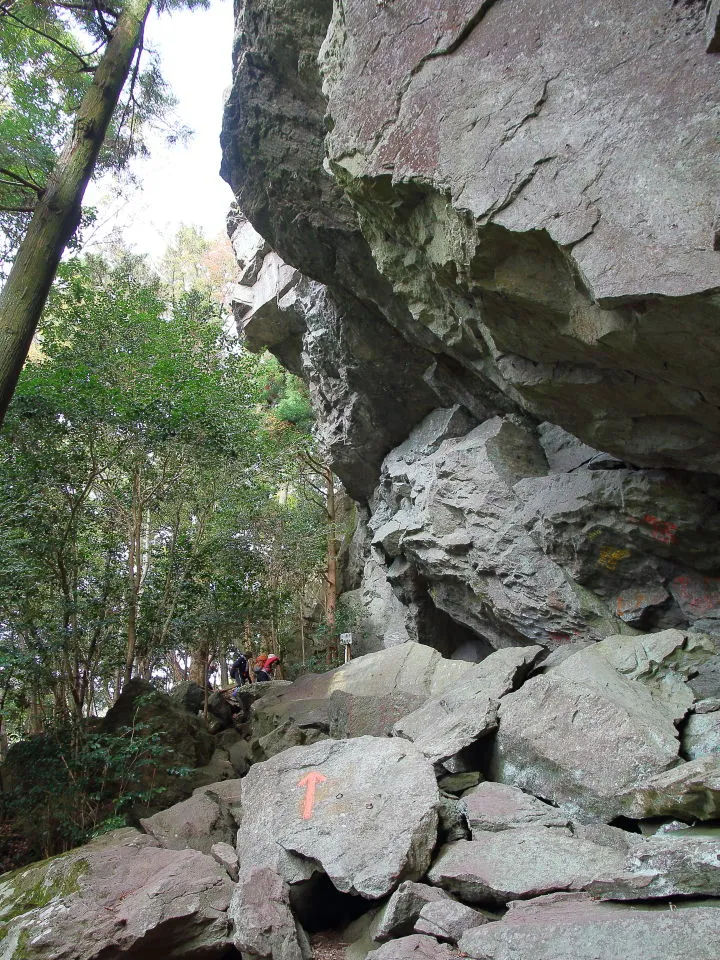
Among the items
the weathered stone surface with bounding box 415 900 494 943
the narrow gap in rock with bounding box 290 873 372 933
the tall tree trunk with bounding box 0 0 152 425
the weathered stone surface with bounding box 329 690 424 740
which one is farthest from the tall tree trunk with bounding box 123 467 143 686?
the weathered stone surface with bounding box 415 900 494 943

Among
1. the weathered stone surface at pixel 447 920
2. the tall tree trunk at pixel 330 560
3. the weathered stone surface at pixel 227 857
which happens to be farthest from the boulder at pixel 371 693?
the tall tree trunk at pixel 330 560

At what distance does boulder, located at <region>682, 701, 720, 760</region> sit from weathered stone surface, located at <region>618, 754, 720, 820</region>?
0.59 meters

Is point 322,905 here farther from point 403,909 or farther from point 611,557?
point 611,557

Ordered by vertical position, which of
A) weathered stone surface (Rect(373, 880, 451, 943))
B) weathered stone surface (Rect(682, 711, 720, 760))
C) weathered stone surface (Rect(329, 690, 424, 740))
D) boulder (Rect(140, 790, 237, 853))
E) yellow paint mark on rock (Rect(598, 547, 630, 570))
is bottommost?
weathered stone surface (Rect(373, 880, 451, 943))

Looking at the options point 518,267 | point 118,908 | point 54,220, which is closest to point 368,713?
point 118,908

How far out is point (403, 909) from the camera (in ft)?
12.5

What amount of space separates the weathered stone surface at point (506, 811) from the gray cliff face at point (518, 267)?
3.47 metres

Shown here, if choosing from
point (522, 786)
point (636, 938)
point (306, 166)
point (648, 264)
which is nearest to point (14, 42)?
point (306, 166)

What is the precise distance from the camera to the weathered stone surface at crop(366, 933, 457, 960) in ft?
10.8

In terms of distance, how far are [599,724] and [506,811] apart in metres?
0.98

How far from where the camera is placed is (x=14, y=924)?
14.8 feet

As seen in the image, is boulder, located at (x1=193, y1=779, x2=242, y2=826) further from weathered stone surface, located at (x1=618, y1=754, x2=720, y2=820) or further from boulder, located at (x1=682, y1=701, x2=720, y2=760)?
boulder, located at (x1=682, y1=701, x2=720, y2=760)

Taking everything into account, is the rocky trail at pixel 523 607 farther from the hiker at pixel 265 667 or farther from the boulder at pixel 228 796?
the hiker at pixel 265 667

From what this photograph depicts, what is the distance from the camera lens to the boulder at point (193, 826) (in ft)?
18.4
